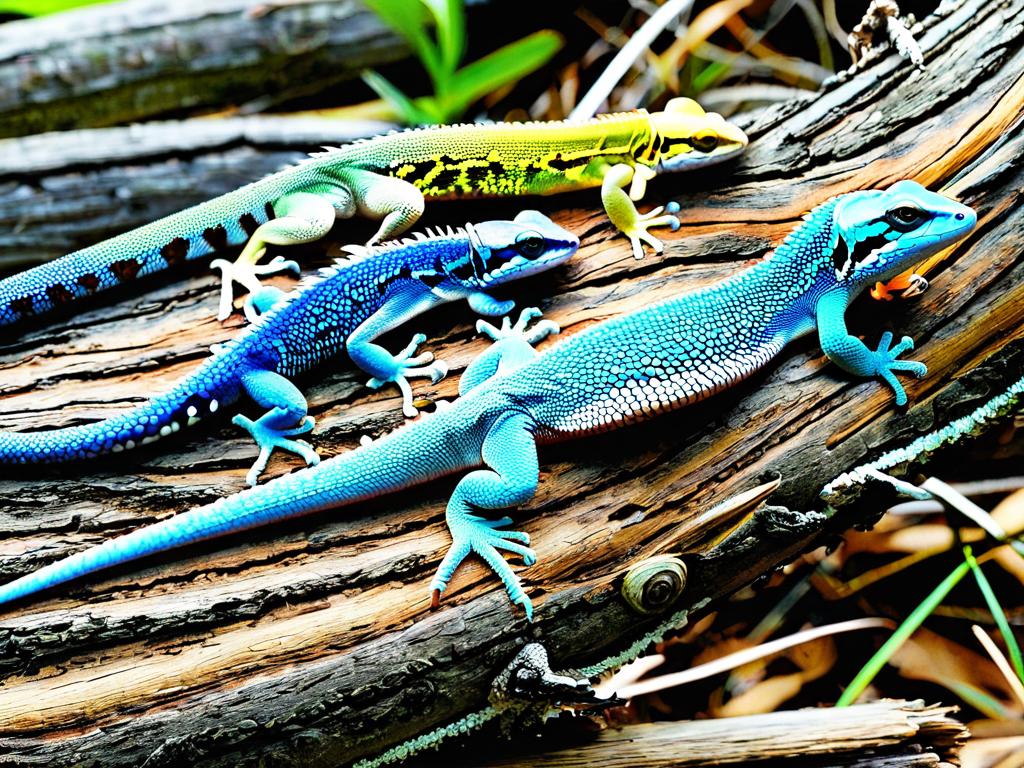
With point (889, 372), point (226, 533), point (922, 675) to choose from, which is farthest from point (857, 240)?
point (226, 533)

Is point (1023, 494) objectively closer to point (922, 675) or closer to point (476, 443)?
point (922, 675)

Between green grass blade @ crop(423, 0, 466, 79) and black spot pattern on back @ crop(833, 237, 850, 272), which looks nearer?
black spot pattern on back @ crop(833, 237, 850, 272)

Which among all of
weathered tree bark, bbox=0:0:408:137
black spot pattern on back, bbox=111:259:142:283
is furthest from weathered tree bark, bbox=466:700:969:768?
weathered tree bark, bbox=0:0:408:137

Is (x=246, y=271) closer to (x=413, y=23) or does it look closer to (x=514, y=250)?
(x=514, y=250)

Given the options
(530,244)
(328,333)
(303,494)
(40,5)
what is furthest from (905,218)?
(40,5)

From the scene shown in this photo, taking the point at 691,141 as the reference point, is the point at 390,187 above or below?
below

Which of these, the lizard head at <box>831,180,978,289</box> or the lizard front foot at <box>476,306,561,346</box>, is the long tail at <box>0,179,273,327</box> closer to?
the lizard front foot at <box>476,306,561,346</box>

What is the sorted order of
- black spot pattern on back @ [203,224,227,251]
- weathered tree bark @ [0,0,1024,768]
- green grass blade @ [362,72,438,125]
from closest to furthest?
weathered tree bark @ [0,0,1024,768]
black spot pattern on back @ [203,224,227,251]
green grass blade @ [362,72,438,125]
